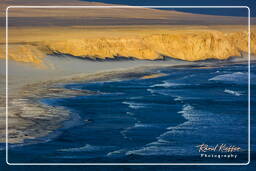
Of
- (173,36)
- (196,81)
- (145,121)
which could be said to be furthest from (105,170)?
(173,36)

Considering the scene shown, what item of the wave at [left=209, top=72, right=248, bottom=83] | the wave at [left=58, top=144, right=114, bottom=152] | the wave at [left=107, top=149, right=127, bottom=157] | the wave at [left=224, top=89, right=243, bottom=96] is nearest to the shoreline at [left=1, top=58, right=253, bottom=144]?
the wave at [left=58, top=144, right=114, bottom=152]

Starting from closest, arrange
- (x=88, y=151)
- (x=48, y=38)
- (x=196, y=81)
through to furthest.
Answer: (x=88, y=151)
(x=196, y=81)
(x=48, y=38)

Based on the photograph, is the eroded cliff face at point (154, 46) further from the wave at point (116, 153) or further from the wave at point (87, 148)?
the wave at point (116, 153)

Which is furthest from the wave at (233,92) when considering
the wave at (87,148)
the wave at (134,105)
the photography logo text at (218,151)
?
the wave at (87,148)

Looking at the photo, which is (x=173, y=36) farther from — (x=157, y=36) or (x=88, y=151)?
(x=88, y=151)

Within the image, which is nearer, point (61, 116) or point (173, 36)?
point (61, 116)

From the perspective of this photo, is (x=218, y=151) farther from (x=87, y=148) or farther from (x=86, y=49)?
(x=86, y=49)

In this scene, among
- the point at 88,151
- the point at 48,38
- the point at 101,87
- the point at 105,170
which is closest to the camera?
the point at 105,170
